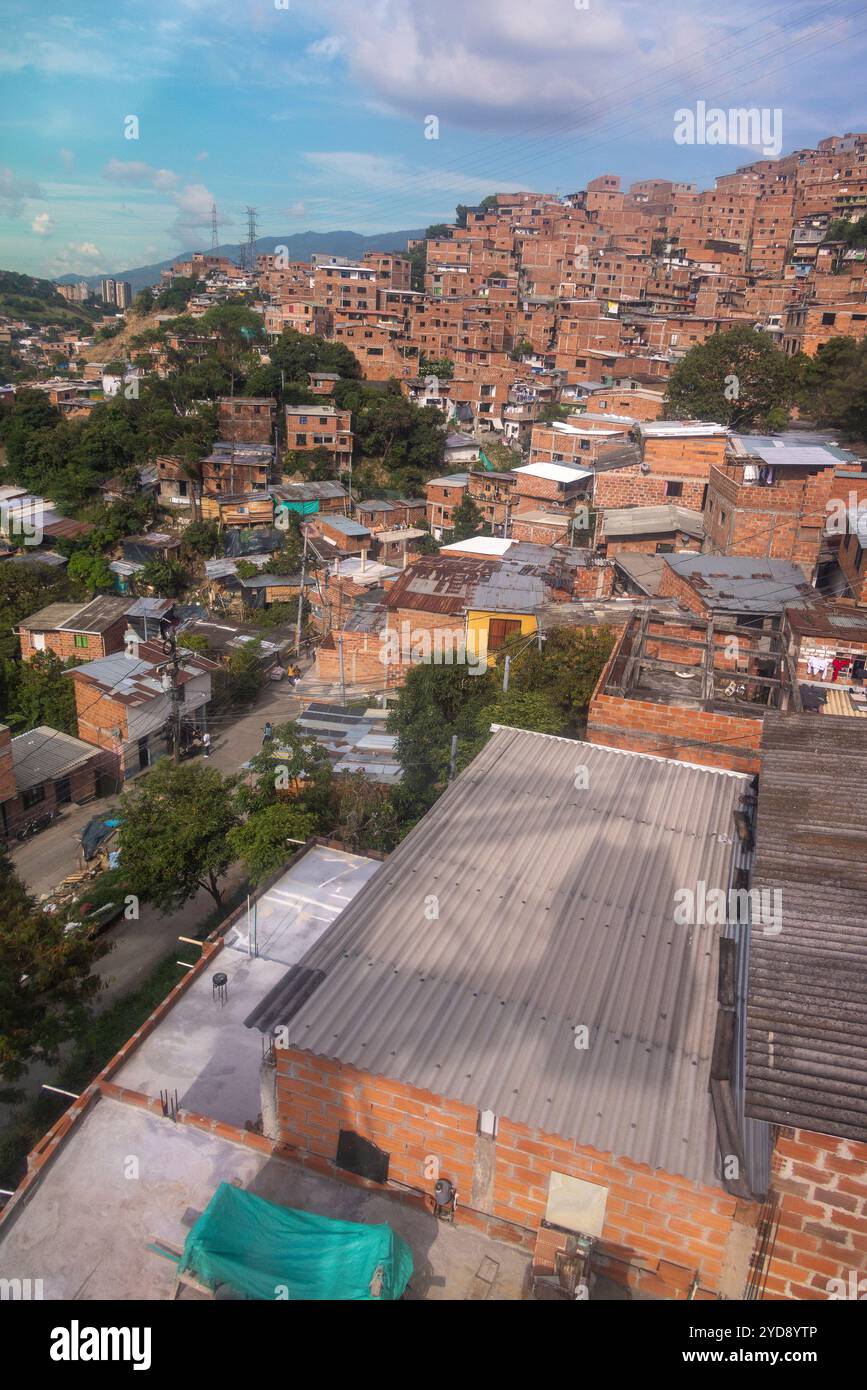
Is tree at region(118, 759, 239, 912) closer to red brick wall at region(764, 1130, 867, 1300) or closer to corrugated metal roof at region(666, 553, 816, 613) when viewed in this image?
corrugated metal roof at region(666, 553, 816, 613)

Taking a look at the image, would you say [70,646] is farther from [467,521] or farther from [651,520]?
[651,520]

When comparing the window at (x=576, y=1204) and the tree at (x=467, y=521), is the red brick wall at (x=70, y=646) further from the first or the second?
the window at (x=576, y=1204)

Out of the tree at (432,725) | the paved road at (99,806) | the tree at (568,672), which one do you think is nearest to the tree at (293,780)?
the tree at (432,725)

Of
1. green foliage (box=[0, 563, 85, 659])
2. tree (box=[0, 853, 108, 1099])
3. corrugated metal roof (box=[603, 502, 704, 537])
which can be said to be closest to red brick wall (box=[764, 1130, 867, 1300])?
tree (box=[0, 853, 108, 1099])

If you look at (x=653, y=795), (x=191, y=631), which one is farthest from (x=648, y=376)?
(x=653, y=795)
